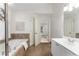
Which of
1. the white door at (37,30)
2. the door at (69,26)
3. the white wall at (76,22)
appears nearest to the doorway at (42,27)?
the white door at (37,30)

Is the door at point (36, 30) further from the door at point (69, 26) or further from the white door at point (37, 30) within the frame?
the door at point (69, 26)

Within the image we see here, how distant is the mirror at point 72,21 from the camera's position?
266cm

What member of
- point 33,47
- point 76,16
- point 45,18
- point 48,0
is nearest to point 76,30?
point 76,16

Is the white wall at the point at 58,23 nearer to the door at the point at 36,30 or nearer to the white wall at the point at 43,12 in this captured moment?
the white wall at the point at 43,12

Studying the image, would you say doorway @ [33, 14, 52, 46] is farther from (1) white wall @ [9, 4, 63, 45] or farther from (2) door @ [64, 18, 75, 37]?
(2) door @ [64, 18, 75, 37]

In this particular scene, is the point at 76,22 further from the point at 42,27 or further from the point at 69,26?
the point at 42,27

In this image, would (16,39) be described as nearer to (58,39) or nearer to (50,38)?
(50,38)

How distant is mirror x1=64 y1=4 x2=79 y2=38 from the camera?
8.73ft

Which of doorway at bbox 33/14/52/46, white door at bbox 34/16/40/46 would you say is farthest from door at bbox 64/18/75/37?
white door at bbox 34/16/40/46

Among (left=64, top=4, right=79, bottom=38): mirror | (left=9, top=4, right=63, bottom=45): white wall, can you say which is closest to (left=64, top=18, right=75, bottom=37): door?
(left=64, top=4, right=79, bottom=38): mirror

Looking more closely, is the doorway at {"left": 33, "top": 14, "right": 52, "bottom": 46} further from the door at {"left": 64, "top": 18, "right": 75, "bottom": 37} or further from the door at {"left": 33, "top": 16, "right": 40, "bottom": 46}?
the door at {"left": 64, "top": 18, "right": 75, "bottom": 37}

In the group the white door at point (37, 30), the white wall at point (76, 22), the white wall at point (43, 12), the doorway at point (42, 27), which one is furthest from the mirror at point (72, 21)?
the white door at point (37, 30)

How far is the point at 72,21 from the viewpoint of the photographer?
270 cm

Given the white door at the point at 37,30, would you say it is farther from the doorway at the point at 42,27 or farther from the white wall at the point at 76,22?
the white wall at the point at 76,22
